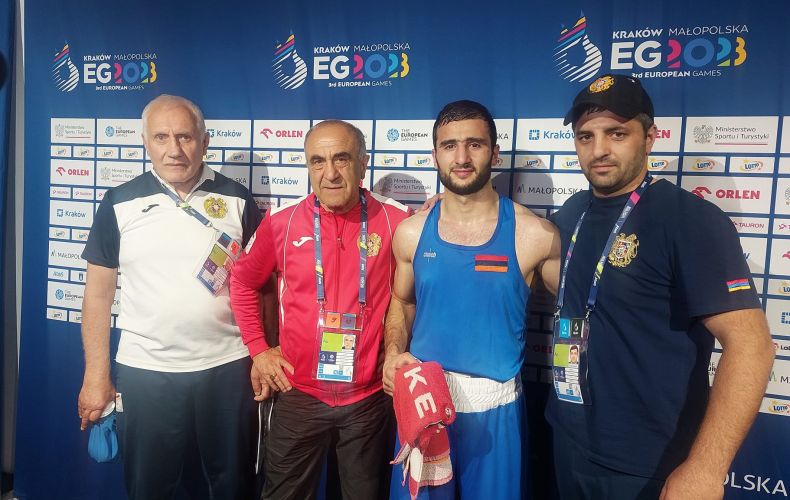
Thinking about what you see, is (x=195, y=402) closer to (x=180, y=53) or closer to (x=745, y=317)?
(x=180, y=53)

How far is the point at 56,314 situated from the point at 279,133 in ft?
5.46

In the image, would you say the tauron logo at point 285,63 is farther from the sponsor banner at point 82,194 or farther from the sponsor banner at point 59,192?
the sponsor banner at point 59,192

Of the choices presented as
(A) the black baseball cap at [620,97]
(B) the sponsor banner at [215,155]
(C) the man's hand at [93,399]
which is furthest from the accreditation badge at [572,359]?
(C) the man's hand at [93,399]

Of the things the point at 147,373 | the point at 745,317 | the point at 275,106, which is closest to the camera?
the point at 745,317

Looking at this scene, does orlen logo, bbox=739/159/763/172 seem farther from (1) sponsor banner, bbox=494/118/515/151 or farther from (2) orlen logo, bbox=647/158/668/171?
(1) sponsor banner, bbox=494/118/515/151

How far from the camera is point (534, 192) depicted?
1.83 meters

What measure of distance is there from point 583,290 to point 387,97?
117 centimetres

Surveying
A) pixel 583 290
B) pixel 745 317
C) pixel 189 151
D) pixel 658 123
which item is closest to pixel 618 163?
pixel 583 290

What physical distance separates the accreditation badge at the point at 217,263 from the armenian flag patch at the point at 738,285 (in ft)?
5.29

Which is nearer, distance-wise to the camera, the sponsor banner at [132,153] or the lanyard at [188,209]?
the lanyard at [188,209]

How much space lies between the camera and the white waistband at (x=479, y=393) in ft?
4.77

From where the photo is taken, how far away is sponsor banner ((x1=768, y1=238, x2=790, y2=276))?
5.26ft

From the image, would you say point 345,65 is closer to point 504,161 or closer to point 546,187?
point 504,161

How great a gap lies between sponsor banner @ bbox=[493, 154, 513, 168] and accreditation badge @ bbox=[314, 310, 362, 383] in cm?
83
